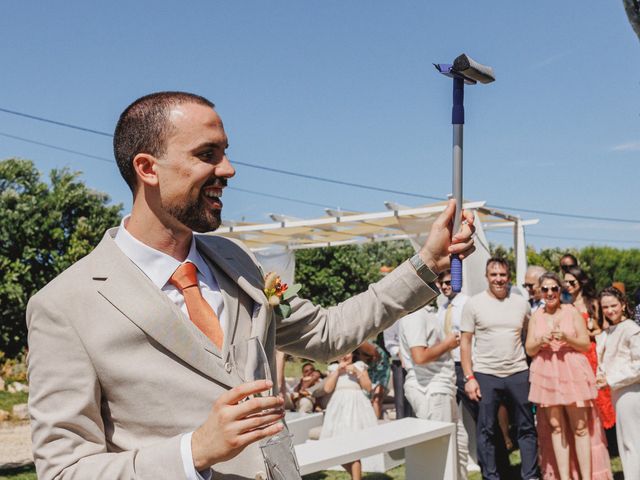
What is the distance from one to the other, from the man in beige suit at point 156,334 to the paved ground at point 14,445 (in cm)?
813

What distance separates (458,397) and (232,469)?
6572 millimetres

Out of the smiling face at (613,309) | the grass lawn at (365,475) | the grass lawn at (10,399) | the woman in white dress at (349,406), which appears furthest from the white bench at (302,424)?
the grass lawn at (10,399)

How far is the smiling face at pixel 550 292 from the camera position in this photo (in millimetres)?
7078

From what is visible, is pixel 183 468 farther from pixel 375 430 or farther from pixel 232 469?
pixel 375 430

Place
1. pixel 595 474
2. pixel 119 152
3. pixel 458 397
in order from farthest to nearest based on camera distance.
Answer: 1. pixel 458 397
2. pixel 595 474
3. pixel 119 152

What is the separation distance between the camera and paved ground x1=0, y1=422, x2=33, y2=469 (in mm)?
9250

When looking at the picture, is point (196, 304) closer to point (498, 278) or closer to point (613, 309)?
point (498, 278)

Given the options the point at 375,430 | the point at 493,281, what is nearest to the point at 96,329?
the point at 375,430

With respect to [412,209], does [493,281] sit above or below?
below

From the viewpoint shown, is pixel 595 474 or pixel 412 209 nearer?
pixel 595 474

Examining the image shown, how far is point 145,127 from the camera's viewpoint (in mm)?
1975

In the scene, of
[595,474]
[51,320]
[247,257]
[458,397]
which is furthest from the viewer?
[458,397]

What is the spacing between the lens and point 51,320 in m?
1.77

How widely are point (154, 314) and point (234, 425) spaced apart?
0.40 meters
